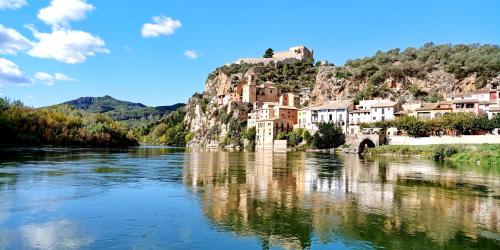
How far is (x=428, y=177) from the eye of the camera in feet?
108

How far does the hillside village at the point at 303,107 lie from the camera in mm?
78625

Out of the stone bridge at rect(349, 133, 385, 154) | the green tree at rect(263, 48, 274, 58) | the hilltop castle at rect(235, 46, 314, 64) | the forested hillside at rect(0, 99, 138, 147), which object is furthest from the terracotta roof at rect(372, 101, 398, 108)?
the green tree at rect(263, 48, 274, 58)

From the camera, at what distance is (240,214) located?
16438mm

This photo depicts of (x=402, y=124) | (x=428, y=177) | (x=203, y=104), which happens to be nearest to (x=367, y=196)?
(x=428, y=177)

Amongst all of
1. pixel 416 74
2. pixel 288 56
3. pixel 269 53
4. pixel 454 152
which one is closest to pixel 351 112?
pixel 416 74

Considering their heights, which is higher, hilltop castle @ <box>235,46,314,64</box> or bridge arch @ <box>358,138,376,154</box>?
hilltop castle @ <box>235,46,314,64</box>

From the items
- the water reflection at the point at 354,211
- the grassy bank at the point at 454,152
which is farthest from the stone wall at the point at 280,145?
the water reflection at the point at 354,211

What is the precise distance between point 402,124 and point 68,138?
63.6 metres

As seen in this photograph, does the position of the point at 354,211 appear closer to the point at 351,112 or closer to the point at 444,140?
the point at 444,140

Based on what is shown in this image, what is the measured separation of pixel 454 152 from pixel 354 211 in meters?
49.1

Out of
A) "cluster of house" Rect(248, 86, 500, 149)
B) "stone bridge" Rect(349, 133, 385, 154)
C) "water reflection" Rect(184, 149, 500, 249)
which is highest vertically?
"cluster of house" Rect(248, 86, 500, 149)

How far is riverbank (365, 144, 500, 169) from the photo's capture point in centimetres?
5198

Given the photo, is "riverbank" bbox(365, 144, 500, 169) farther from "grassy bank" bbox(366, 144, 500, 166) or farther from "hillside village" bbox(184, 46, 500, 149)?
"hillside village" bbox(184, 46, 500, 149)

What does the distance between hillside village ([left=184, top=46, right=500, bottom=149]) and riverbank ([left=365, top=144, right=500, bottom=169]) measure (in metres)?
9.47
